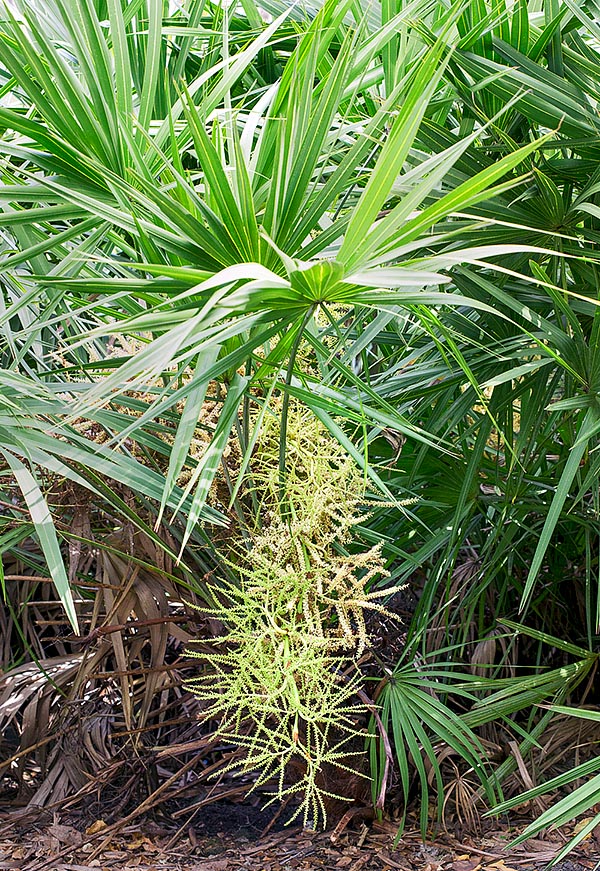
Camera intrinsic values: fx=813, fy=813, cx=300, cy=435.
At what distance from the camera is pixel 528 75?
108 centimetres

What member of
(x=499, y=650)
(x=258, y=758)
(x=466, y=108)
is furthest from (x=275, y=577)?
(x=499, y=650)

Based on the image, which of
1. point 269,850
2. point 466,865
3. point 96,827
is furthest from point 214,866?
point 466,865

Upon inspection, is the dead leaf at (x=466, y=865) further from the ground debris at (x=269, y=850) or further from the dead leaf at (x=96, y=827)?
the dead leaf at (x=96, y=827)

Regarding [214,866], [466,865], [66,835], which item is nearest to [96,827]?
[66,835]

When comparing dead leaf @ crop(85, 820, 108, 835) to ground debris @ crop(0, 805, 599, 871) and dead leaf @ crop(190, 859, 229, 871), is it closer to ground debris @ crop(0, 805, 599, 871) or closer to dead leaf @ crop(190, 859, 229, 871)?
ground debris @ crop(0, 805, 599, 871)

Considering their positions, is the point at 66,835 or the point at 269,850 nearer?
the point at 269,850

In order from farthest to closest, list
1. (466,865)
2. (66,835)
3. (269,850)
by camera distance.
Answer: (66,835) → (269,850) → (466,865)

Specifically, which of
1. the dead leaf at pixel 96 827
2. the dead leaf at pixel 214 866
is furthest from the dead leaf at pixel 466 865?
the dead leaf at pixel 96 827

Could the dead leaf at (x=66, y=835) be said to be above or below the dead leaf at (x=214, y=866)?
below

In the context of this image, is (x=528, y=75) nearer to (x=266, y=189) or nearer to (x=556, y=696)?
(x=266, y=189)

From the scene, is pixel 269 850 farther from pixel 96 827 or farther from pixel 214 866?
pixel 96 827

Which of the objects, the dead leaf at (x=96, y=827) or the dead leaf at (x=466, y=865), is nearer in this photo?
the dead leaf at (x=466, y=865)

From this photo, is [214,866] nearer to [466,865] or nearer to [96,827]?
[96,827]

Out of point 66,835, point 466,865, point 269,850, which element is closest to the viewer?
point 466,865
